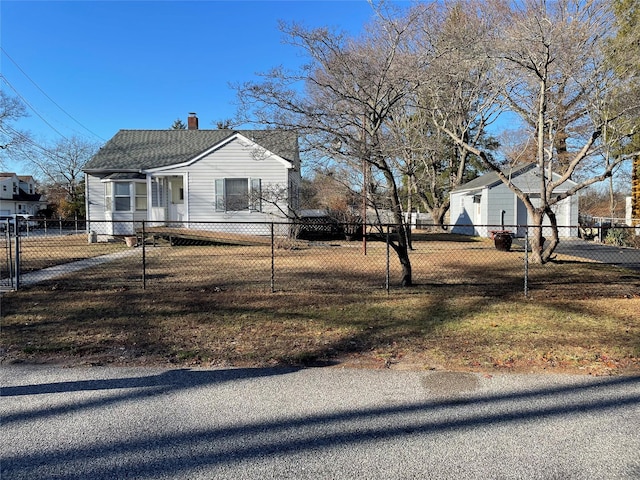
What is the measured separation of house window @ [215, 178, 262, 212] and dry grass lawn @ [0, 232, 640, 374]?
29.6 feet

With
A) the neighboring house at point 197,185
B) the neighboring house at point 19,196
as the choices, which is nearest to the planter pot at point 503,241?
the neighboring house at point 197,185

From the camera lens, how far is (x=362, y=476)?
2.54m

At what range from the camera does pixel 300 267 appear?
36.4 feet

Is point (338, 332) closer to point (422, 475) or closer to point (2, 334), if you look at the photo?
point (422, 475)

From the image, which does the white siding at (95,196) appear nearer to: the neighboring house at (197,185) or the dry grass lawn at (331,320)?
the neighboring house at (197,185)

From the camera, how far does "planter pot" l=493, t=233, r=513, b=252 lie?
51.3 ft

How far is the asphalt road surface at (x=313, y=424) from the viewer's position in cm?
262

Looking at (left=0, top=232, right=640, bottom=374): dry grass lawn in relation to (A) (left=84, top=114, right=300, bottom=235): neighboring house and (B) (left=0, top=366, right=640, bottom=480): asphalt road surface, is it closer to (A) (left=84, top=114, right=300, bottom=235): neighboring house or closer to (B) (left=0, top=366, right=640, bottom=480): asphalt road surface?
(B) (left=0, top=366, right=640, bottom=480): asphalt road surface

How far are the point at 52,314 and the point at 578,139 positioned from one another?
1262 centimetres

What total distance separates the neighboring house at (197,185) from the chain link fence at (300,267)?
48.7 inches

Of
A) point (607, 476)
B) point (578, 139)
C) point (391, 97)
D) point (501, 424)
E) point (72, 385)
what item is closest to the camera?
point (607, 476)

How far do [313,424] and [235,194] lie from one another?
1697 cm

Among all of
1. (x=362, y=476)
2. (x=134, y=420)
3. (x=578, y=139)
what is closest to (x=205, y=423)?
(x=134, y=420)

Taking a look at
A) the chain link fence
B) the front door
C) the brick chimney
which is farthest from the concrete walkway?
the brick chimney
